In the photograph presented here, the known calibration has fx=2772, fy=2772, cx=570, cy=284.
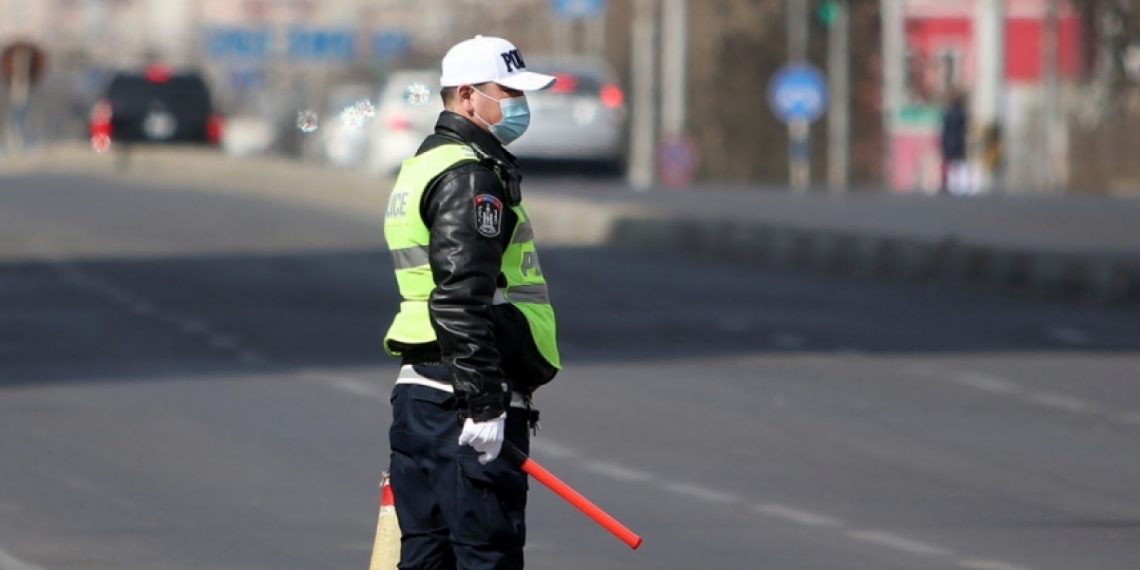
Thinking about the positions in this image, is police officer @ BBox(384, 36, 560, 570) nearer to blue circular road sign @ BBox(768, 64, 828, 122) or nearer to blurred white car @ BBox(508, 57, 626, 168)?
blurred white car @ BBox(508, 57, 626, 168)

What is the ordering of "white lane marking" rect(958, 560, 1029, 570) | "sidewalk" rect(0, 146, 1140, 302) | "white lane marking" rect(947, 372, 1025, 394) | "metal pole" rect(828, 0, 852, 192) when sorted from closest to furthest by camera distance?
"white lane marking" rect(958, 560, 1029, 570), "white lane marking" rect(947, 372, 1025, 394), "sidewalk" rect(0, 146, 1140, 302), "metal pole" rect(828, 0, 852, 192)

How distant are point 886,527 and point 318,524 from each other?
2111 millimetres

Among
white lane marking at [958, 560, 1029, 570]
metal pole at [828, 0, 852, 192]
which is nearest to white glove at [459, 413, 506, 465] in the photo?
white lane marking at [958, 560, 1029, 570]

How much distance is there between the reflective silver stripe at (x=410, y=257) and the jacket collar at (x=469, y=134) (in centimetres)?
26

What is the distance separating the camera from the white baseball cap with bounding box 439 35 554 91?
618 cm

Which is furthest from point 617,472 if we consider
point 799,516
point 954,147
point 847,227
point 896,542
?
point 954,147

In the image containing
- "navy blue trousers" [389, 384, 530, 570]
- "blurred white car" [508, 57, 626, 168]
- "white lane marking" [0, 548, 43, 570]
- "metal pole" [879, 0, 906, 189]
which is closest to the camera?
"navy blue trousers" [389, 384, 530, 570]

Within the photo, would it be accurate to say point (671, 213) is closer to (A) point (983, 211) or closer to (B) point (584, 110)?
(A) point (983, 211)

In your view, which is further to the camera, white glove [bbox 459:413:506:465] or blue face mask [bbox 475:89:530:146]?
blue face mask [bbox 475:89:530:146]

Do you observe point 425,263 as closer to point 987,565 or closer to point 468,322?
point 468,322

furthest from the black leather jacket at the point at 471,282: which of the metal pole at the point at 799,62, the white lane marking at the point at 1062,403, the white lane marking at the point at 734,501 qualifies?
the metal pole at the point at 799,62

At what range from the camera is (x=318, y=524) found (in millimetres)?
10250

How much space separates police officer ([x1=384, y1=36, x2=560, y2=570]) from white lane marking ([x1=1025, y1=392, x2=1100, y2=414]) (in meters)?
8.45

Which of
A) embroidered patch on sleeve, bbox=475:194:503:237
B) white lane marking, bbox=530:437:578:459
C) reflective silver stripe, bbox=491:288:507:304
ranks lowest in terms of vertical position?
white lane marking, bbox=530:437:578:459
